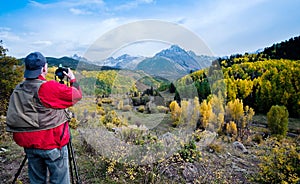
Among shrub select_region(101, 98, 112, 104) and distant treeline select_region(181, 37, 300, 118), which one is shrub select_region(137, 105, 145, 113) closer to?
shrub select_region(101, 98, 112, 104)

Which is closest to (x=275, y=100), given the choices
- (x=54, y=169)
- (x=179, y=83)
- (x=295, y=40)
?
(x=295, y=40)

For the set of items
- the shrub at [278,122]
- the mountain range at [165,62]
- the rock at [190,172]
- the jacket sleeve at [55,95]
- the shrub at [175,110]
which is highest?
the mountain range at [165,62]

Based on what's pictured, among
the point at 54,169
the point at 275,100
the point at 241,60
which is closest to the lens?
the point at 54,169

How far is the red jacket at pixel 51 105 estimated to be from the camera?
7.19 feet

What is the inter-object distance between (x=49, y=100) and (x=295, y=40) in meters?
44.8

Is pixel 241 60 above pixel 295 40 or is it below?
below

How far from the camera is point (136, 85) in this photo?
4809mm

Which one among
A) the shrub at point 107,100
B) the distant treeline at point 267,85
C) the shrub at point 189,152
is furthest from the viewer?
the distant treeline at point 267,85

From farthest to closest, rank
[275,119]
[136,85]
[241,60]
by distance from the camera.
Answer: [241,60] < [275,119] < [136,85]

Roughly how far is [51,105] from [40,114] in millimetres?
142

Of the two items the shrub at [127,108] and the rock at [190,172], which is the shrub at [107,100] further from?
the rock at [190,172]

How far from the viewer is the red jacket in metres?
2.19

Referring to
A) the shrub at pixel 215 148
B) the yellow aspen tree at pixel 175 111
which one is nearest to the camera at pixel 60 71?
the yellow aspen tree at pixel 175 111

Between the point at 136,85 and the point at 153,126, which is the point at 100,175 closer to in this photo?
the point at 153,126
